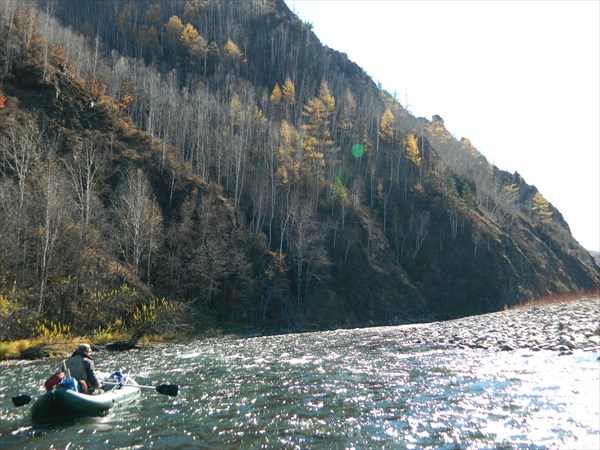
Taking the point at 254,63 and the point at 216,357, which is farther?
the point at 254,63

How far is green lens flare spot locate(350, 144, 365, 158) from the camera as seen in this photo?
264 ft

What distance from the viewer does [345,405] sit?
13898 millimetres

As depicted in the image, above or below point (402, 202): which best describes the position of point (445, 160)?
above

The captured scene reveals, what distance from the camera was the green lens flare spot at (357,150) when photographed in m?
80.5

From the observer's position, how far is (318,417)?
41.6 feet

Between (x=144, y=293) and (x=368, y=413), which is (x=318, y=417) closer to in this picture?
(x=368, y=413)

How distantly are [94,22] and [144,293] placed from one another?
10110 cm

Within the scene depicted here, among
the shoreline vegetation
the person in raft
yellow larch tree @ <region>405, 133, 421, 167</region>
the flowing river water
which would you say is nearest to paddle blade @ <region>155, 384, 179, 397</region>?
the flowing river water

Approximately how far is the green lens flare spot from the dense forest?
1.15 ft

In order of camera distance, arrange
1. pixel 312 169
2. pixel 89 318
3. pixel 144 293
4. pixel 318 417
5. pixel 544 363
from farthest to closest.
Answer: pixel 312 169 < pixel 144 293 < pixel 89 318 < pixel 544 363 < pixel 318 417

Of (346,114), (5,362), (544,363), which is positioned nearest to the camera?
(544,363)

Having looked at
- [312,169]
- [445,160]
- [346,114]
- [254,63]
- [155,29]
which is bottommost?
[312,169]

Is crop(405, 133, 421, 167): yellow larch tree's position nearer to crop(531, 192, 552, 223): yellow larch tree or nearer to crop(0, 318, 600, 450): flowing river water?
crop(531, 192, 552, 223): yellow larch tree

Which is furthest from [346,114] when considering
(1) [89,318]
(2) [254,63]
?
(1) [89,318]
